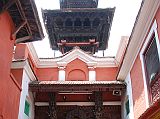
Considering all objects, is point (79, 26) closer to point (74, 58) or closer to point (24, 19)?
point (74, 58)

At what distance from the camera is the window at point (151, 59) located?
969cm

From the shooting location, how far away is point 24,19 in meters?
10.1

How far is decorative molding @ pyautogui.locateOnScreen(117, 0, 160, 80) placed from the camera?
30.2 ft

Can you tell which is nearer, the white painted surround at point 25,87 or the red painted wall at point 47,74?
the white painted surround at point 25,87

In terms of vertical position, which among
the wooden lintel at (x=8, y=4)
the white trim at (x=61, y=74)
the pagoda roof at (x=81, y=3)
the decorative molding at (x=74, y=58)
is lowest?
the wooden lintel at (x=8, y=4)

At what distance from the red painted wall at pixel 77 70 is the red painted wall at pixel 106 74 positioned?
2.34 feet

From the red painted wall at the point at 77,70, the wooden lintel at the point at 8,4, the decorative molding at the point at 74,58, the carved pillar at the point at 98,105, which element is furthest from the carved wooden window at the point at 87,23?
the wooden lintel at the point at 8,4

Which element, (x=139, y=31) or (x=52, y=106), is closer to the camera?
(x=139, y=31)

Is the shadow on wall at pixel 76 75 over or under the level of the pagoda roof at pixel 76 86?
over

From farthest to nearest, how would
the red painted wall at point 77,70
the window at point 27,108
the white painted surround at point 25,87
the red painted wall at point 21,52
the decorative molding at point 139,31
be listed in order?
the red painted wall at point 77,70, the red painted wall at point 21,52, the window at point 27,108, the white painted surround at point 25,87, the decorative molding at point 139,31

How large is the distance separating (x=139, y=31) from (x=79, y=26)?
35.1 feet

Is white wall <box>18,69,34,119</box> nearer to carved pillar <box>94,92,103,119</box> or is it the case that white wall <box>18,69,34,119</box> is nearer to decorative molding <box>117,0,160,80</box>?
carved pillar <box>94,92,103,119</box>

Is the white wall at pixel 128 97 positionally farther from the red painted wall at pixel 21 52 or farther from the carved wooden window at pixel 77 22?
the carved wooden window at pixel 77 22

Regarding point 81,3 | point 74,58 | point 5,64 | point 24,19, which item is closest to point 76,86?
point 74,58
